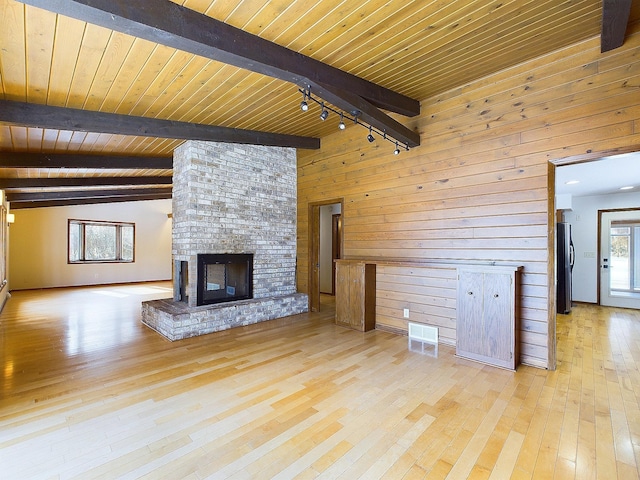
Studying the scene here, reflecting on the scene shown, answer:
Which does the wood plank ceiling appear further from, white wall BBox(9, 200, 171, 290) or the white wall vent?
white wall BBox(9, 200, 171, 290)

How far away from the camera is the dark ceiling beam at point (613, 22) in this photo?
89.3 inches

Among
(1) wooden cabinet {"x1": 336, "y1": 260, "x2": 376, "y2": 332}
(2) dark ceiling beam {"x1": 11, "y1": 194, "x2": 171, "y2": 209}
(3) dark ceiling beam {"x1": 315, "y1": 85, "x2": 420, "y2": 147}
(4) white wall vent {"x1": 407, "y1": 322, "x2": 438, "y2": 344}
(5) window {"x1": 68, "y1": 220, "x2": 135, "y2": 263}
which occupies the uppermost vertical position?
(3) dark ceiling beam {"x1": 315, "y1": 85, "x2": 420, "y2": 147}

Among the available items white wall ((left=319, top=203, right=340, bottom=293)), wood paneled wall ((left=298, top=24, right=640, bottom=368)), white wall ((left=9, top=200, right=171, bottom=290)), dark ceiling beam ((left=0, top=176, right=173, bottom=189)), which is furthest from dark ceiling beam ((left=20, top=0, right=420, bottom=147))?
white wall ((left=9, top=200, right=171, bottom=290))

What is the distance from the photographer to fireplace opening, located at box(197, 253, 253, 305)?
4.78 metres

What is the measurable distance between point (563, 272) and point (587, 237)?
1.76 meters

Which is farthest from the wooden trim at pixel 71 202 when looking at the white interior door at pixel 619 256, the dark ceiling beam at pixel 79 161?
the white interior door at pixel 619 256

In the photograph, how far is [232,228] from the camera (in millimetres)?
5160

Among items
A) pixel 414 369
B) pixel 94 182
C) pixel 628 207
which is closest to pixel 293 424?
pixel 414 369

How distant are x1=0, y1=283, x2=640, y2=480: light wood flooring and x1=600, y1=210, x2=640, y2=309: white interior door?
10.4 ft

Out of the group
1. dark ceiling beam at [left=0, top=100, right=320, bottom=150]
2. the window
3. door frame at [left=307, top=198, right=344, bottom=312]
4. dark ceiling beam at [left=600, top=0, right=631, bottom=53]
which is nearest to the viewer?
dark ceiling beam at [left=600, top=0, right=631, bottom=53]

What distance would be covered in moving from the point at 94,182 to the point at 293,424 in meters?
6.34

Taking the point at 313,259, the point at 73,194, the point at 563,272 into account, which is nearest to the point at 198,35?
the point at 313,259

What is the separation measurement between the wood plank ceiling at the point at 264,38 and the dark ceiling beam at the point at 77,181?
1.67m

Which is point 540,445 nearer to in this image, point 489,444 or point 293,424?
point 489,444
